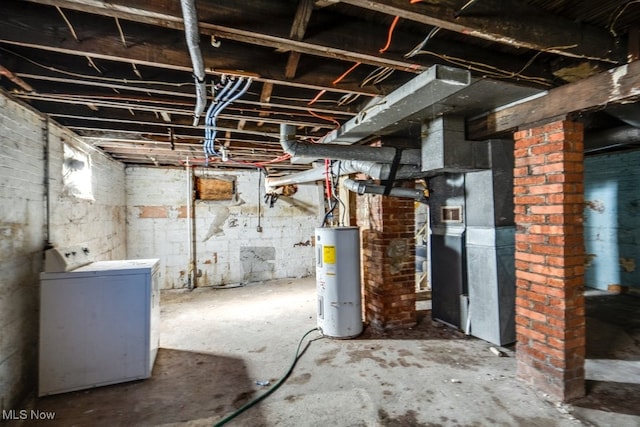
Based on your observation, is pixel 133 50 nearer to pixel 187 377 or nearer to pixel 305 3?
pixel 305 3

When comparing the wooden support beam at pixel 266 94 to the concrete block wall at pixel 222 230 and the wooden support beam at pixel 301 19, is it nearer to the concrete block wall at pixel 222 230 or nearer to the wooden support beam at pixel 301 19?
the wooden support beam at pixel 301 19

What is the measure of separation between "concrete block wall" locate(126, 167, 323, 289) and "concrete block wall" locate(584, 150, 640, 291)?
16.0ft

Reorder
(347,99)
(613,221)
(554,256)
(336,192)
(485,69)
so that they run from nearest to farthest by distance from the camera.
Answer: (485,69) < (554,256) < (347,99) < (336,192) < (613,221)

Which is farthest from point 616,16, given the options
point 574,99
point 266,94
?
point 266,94

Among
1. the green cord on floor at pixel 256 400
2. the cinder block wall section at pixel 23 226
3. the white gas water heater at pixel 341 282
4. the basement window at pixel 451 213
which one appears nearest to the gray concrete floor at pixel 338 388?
the green cord on floor at pixel 256 400

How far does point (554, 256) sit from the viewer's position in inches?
80.9

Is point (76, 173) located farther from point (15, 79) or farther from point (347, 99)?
point (347, 99)

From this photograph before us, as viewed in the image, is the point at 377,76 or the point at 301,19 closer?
the point at 301,19

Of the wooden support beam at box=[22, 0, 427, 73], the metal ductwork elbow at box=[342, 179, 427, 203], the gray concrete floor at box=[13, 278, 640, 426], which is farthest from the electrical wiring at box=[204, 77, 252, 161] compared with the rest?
the gray concrete floor at box=[13, 278, 640, 426]

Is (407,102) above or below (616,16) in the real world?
below

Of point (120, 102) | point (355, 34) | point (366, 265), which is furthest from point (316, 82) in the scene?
point (366, 265)

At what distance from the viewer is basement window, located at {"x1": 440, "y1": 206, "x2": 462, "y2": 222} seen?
328cm

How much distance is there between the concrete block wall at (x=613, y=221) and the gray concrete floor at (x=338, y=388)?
254 centimetres

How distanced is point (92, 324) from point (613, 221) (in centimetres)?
706
